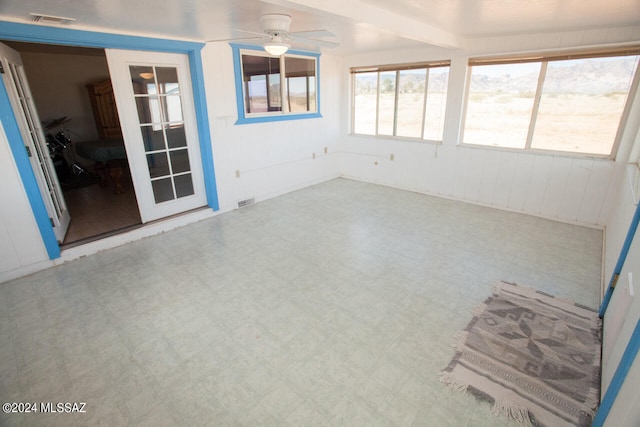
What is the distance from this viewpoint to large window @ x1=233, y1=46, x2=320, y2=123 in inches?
172

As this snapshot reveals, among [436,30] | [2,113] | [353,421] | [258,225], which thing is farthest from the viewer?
[258,225]

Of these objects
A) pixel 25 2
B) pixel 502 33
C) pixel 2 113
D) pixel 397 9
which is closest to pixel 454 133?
pixel 502 33

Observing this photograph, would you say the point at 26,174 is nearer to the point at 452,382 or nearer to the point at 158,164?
the point at 158,164

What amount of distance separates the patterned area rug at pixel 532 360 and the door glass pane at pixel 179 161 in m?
3.75

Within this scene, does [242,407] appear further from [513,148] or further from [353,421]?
[513,148]

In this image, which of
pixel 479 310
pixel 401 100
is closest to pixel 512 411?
pixel 479 310

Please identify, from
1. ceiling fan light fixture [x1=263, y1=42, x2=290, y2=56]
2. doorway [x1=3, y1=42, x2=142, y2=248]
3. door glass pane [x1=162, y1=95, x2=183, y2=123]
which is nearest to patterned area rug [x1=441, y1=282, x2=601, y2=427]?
ceiling fan light fixture [x1=263, y1=42, x2=290, y2=56]

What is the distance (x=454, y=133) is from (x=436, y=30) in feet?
5.47

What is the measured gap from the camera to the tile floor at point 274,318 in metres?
1.75

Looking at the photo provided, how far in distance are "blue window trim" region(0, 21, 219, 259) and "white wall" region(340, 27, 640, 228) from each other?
115 inches

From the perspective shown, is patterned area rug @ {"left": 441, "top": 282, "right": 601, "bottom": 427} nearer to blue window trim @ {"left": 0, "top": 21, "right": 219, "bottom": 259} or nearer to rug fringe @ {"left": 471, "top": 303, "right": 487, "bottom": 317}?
rug fringe @ {"left": 471, "top": 303, "right": 487, "bottom": 317}

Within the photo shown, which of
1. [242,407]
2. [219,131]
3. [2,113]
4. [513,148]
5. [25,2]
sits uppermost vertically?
[25,2]

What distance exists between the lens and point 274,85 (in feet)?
15.8

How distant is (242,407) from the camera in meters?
1.73
